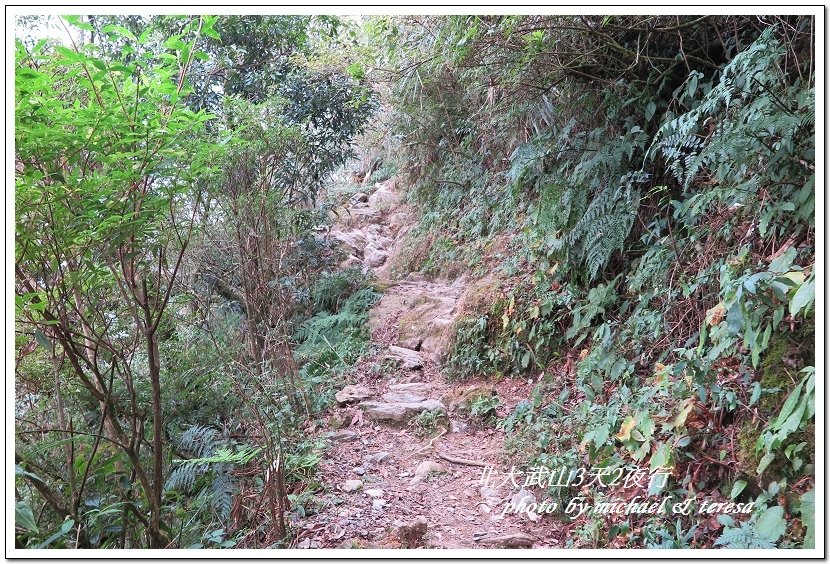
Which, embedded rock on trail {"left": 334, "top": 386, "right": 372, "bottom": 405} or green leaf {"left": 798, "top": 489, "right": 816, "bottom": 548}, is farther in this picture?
embedded rock on trail {"left": 334, "top": 386, "right": 372, "bottom": 405}

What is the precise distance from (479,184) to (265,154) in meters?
3.02

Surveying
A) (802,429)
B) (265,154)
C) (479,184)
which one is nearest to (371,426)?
(265,154)

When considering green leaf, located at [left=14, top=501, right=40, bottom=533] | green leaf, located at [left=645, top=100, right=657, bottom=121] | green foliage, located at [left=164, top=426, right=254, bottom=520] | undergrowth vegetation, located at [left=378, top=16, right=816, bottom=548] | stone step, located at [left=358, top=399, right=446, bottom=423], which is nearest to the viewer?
green leaf, located at [left=14, top=501, right=40, bottom=533]

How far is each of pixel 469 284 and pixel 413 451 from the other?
94.8 inches

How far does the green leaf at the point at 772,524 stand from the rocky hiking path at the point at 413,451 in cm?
80

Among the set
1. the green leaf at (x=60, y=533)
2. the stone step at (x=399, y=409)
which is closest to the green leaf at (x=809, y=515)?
the stone step at (x=399, y=409)

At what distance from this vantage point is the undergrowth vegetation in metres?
2.02

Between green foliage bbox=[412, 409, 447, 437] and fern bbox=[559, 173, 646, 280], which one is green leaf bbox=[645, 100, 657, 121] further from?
green foliage bbox=[412, 409, 447, 437]

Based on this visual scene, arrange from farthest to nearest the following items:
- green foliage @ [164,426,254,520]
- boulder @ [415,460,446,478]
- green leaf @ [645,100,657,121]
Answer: green leaf @ [645,100,657,121]
boulder @ [415,460,446,478]
green foliage @ [164,426,254,520]

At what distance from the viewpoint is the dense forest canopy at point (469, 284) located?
1.96m

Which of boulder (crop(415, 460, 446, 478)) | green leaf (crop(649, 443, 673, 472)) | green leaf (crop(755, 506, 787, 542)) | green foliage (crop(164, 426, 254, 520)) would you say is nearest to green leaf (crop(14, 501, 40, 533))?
green foliage (crop(164, 426, 254, 520))

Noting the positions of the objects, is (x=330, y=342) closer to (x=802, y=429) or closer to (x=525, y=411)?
(x=525, y=411)

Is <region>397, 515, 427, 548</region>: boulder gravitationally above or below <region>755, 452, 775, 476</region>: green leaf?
below

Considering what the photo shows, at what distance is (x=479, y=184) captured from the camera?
21.5ft
